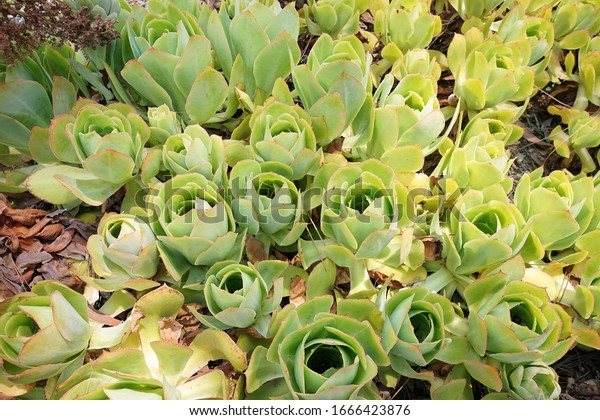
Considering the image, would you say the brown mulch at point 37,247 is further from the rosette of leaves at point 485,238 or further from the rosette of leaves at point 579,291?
the rosette of leaves at point 579,291

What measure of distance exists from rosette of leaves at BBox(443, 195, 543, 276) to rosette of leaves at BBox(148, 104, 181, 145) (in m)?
0.71

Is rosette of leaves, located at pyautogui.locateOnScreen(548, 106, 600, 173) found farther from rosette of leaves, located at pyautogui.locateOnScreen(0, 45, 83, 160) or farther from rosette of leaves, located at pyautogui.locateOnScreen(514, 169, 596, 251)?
rosette of leaves, located at pyautogui.locateOnScreen(0, 45, 83, 160)

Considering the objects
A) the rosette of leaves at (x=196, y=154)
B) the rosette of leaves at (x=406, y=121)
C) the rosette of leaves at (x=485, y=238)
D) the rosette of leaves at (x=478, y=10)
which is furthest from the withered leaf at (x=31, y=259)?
the rosette of leaves at (x=478, y=10)

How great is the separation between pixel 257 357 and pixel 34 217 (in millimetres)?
701

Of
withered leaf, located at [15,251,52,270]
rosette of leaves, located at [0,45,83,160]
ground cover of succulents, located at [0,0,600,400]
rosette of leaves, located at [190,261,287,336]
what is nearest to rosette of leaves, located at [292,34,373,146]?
ground cover of succulents, located at [0,0,600,400]

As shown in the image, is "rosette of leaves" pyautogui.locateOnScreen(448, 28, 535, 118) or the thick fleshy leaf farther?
"rosette of leaves" pyautogui.locateOnScreen(448, 28, 535, 118)

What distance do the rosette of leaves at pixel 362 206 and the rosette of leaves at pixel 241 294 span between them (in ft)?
0.51

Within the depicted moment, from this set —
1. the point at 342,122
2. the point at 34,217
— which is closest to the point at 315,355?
the point at 342,122

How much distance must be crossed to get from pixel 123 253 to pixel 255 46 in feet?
2.11

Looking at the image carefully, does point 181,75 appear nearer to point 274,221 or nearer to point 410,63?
point 274,221

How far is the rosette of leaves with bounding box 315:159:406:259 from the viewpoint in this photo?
3.42ft

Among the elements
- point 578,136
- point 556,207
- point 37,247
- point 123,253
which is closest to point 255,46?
point 123,253

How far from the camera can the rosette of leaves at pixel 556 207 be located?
1.14 metres

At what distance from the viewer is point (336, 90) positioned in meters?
1.20
